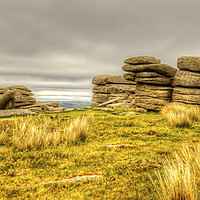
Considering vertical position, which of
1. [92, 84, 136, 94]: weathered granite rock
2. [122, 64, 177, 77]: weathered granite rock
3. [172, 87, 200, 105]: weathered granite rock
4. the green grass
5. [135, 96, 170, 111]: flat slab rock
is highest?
[122, 64, 177, 77]: weathered granite rock

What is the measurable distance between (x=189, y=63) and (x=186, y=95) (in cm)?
384

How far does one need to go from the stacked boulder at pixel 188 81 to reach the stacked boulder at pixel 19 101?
17.1 m

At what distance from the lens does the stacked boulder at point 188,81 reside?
19.2 meters

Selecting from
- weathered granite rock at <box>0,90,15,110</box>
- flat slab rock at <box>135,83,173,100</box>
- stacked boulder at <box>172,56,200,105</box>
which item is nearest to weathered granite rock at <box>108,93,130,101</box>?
flat slab rock at <box>135,83,173,100</box>

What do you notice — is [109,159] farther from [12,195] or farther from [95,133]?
[95,133]

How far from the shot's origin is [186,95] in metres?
19.7

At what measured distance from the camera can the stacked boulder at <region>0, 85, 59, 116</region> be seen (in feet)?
61.9

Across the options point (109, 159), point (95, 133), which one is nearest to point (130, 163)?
point (109, 159)

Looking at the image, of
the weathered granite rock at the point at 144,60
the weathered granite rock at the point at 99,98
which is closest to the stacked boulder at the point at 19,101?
the weathered granite rock at the point at 99,98

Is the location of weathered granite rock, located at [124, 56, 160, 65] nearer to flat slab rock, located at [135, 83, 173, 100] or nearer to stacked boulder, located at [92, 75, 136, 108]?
flat slab rock, located at [135, 83, 173, 100]

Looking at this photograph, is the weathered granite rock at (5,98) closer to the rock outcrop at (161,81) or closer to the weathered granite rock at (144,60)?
the rock outcrop at (161,81)

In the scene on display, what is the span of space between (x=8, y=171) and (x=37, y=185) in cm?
108

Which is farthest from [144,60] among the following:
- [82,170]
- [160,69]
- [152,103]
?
[82,170]

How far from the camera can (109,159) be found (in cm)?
450
